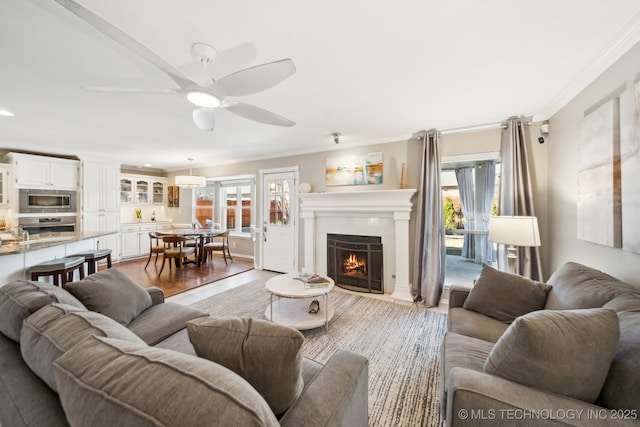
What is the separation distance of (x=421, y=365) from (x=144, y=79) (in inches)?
130

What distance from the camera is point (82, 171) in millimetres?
5043

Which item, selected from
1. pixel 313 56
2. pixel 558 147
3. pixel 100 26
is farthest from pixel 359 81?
pixel 558 147

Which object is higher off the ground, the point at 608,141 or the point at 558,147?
the point at 558,147

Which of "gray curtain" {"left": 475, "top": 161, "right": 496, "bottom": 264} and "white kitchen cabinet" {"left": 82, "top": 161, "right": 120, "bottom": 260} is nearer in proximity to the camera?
"gray curtain" {"left": 475, "top": 161, "right": 496, "bottom": 264}

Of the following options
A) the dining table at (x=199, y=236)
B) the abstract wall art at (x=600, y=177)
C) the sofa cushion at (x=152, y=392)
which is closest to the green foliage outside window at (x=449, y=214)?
the abstract wall art at (x=600, y=177)

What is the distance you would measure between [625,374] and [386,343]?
1.65 metres

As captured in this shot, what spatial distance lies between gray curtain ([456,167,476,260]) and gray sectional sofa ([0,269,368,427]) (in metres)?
2.96

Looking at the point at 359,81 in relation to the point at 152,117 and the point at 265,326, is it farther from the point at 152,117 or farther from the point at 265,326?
the point at 152,117

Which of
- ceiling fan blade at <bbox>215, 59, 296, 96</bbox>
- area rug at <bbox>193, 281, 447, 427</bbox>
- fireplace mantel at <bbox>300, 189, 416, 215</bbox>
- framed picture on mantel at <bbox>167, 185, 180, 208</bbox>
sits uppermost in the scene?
ceiling fan blade at <bbox>215, 59, 296, 96</bbox>

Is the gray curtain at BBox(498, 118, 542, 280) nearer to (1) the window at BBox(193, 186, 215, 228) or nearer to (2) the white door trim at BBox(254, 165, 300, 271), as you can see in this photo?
(2) the white door trim at BBox(254, 165, 300, 271)

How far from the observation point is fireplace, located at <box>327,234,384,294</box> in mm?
3721

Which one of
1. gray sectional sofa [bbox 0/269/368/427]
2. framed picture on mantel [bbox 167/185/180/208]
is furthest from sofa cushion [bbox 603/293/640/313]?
framed picture on mantel [bbox 167/185/180/208]

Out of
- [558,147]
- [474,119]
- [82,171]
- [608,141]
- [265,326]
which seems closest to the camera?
[265,326]

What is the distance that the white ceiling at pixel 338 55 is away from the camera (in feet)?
4.44
